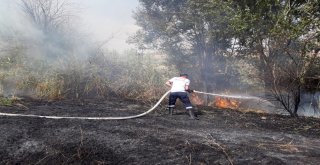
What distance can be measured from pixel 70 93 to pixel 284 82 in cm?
785

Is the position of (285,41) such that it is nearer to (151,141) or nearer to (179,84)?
(179,84)

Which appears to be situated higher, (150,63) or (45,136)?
(150,63)

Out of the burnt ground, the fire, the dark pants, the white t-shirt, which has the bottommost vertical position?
the burnt ground

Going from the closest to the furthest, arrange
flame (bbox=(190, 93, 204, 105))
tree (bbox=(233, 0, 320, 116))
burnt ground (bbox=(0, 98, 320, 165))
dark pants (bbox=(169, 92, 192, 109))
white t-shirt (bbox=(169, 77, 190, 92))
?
burnt ground (bbox=(0, 98, 320, 165)) → dark pants (bbox=(169, 92, 192, 109)) → white t-shirt (bbox=(169, 77, 190, 92)) → tree (bbox=(233, 0, 320, 116)) → flame (bbox=(190, 93, 204, 105))

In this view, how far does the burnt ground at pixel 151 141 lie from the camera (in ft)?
17.7

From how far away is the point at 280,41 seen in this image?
1130 cm

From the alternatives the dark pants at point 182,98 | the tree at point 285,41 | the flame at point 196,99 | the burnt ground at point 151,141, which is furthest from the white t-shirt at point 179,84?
the flame at point 196,99

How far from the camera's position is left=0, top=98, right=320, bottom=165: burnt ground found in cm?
538

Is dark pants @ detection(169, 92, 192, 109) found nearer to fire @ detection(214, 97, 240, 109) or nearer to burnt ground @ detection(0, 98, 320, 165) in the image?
burnt ground @ detection(0, 98, 320, 165)

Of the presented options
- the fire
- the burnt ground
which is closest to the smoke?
the burnt ground

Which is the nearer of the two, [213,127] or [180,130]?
[180,130]

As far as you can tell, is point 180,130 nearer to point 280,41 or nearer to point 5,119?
point 5,119

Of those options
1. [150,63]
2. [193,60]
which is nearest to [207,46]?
[193,60]

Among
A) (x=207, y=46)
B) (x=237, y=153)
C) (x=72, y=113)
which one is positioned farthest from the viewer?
(x=207, y=46)
